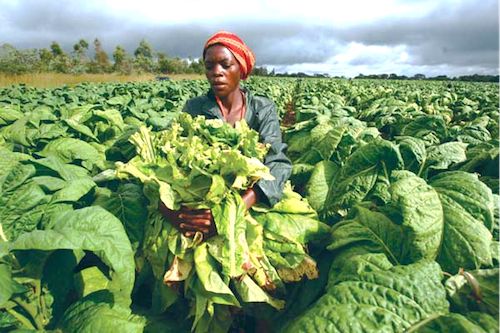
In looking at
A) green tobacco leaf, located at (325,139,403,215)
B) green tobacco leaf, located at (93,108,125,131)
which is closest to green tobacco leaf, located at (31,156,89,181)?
green tobacco leaf, located at (325,139,403,215)

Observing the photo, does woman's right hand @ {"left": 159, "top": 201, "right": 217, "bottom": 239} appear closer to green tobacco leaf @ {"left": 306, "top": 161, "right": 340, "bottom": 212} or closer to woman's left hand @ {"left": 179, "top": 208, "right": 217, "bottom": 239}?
woman's left hand @ {"left": 179, "top": 208, "right": 217, "bottom": 239}

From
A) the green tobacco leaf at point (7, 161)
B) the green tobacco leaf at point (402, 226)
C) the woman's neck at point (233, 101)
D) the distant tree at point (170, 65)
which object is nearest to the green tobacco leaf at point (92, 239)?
the green tobacco leaf at point (7, 161)

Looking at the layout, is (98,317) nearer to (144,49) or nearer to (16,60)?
(16,60)

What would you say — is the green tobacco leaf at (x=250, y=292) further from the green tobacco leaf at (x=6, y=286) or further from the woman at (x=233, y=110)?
the green tobacco leaf at (x=6, y=286)

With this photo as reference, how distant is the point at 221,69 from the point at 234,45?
20 cm

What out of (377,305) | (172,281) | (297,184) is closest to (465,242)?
(377,305)

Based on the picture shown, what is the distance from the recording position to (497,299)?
117 centimetres

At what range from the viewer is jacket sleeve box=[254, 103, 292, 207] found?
80.8 inches

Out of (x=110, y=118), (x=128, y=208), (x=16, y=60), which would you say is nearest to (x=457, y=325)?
(x=128, y=208)

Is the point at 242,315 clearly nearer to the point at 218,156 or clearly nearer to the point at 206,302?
the point at 206,302

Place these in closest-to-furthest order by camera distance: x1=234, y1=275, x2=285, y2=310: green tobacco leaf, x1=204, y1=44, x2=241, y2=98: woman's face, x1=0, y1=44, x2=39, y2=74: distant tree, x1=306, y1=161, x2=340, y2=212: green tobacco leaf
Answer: x1=234, y1=275, x2=285, y2=310: green tobacco leaf
x1=306, y1=161, x2=340, y2=212: green tobacco leaf
x1=204, y1=44, x2=241, y2=98: woman's face
x1=0, y1=44, x2=39, y2=74: distant tree

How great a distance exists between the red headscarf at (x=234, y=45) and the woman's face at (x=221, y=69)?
0.10 ft

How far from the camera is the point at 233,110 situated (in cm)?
282

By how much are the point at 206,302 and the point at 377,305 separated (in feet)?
3.06
